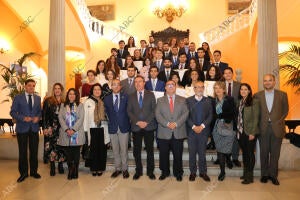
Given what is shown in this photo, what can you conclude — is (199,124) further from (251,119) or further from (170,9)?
(170,9)

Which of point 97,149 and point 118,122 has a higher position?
point 118,122

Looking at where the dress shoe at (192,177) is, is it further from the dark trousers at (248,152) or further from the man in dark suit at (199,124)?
the dark trousers at (248,152)

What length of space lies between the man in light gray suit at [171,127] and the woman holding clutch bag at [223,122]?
519mm

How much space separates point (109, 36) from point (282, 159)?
762cm

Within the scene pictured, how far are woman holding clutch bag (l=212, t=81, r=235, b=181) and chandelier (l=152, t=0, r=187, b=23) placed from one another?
28.6 feet

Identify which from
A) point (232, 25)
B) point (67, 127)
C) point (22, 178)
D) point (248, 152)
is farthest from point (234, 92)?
point (232, 25)

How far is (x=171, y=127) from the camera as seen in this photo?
170 inches

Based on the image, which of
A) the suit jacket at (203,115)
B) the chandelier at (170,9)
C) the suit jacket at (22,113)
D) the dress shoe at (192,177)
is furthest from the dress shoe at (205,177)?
the chandelier at (170,9)

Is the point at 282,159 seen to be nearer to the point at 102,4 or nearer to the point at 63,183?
the point at 63,183

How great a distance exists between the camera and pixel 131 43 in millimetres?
8492

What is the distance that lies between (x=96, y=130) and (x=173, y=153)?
135 centimetres

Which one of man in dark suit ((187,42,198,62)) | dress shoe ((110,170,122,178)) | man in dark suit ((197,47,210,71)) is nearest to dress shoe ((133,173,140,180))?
dress shoe ((110,170,122,178))

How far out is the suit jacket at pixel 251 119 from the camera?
14.0 ft

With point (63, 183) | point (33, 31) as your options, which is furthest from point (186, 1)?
point (63, 183)
